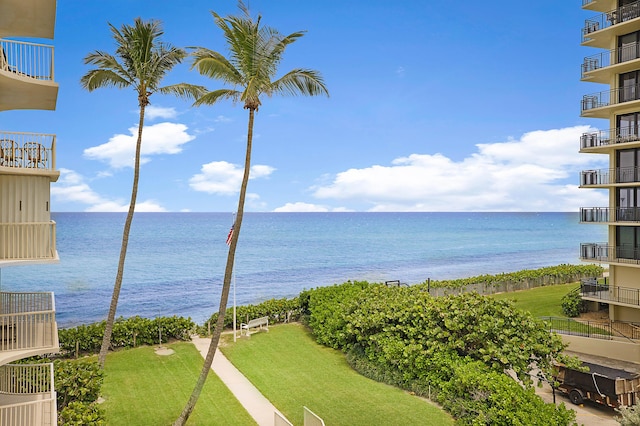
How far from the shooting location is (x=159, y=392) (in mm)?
17047

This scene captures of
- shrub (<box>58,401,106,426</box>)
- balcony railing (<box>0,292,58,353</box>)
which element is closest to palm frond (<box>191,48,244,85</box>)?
balcony railing (<box>0,292,58,353</box>)

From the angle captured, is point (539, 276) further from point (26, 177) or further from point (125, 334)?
point (26, 177)

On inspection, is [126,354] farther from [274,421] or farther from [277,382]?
[274,421]

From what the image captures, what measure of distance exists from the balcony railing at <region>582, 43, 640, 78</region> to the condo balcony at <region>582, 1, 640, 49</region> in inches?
33.8

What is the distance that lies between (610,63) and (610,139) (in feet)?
13.9

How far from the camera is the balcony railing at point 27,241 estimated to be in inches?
404

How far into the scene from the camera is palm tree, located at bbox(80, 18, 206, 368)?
1681cm

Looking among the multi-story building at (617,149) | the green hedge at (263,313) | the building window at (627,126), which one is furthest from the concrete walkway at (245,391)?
the building window at (627,126)

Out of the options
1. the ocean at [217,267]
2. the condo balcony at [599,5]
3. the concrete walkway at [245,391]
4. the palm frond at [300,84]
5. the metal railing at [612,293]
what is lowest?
the ocean at [217,267]

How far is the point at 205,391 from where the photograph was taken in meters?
17.2

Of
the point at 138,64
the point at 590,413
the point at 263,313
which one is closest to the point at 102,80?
the point at 138,64

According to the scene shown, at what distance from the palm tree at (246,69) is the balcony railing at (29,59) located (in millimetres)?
3739

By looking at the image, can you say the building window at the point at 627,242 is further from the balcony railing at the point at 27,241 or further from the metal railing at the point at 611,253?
the balcony railing at the point at 27,241

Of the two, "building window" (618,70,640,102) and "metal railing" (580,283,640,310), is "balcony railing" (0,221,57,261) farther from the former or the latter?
"building window" (618,70,640,102)
